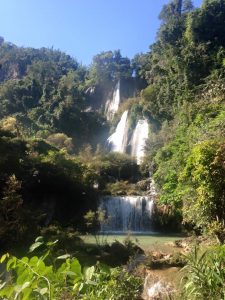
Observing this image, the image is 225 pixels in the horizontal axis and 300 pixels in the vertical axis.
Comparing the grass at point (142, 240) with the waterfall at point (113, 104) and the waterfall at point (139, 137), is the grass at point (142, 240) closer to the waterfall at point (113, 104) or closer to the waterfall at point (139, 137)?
the waterfall at point (139, 137)

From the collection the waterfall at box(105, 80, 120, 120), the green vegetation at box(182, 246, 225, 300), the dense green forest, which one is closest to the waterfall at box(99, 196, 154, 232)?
the dense green forest

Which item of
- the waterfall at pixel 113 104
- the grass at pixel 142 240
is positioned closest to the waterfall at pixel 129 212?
the grass at pixel 142 240

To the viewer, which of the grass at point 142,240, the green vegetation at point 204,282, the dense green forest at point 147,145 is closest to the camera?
the green vegetation at point 204,282

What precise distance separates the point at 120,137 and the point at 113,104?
403 inches

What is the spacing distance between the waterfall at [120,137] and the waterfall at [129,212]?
41.1ft

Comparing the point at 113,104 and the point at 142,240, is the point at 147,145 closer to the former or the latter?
the point at 142,240

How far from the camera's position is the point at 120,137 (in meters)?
34.8

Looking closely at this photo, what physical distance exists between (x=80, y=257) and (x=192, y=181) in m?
4.19

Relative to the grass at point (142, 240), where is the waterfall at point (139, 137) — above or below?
above

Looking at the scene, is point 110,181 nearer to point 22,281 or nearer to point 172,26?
point 172,26

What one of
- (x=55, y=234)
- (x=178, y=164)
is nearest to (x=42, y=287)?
(x=55, y=234)

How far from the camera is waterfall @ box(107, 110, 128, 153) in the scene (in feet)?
111

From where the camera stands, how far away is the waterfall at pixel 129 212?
1959 centimetres

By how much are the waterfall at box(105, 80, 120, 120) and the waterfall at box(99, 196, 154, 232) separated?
22.7 m
